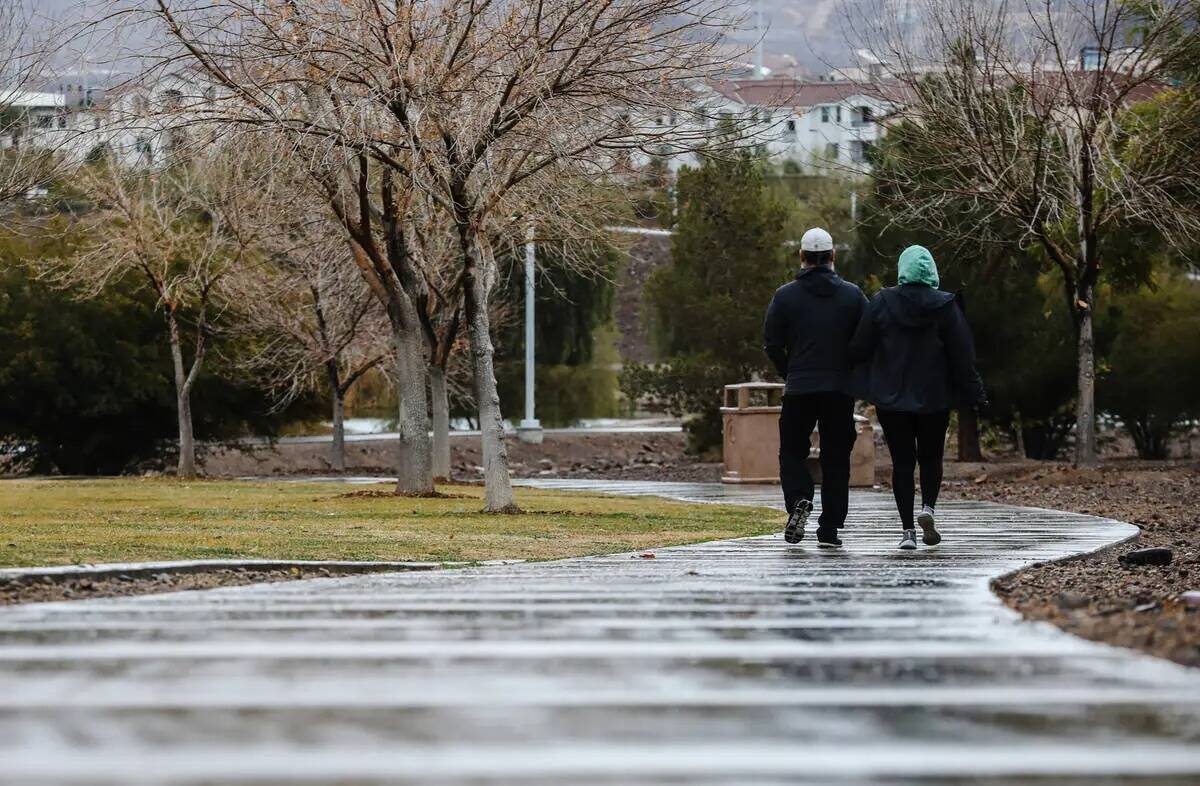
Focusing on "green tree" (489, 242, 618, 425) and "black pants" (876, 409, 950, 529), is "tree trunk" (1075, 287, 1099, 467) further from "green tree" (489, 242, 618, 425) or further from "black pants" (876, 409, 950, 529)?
"green tree" (489, 242, 618, 425)

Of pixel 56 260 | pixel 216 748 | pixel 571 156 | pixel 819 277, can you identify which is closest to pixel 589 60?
pixel 571 156

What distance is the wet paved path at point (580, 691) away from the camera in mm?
4152

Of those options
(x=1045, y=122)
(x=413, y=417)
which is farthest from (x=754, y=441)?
(x=413, y=417)

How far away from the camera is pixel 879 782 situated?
3967 mm

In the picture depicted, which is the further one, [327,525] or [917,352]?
[327,525]

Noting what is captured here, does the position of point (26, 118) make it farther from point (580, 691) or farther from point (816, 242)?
point (580, 691)

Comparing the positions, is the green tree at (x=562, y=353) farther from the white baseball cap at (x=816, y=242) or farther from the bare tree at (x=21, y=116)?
the white baseball cap at (x=816, y=242)

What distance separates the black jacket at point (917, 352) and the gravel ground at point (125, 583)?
3.95 metres

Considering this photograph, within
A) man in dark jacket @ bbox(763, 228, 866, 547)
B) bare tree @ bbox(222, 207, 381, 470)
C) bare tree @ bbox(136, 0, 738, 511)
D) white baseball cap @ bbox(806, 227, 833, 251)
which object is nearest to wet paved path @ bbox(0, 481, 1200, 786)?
man in dark jacket @ bbox(763, 228, 866, 547)

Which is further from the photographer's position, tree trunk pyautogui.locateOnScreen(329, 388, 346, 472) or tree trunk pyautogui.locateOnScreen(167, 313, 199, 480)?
tree trunk pyautogui.locateOnScreen(329, 388, 346, 472)

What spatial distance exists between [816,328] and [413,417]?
13.4m

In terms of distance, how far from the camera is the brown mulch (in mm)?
6887

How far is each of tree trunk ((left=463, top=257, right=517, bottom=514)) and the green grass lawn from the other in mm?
358

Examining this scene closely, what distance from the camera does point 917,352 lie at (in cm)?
1218
